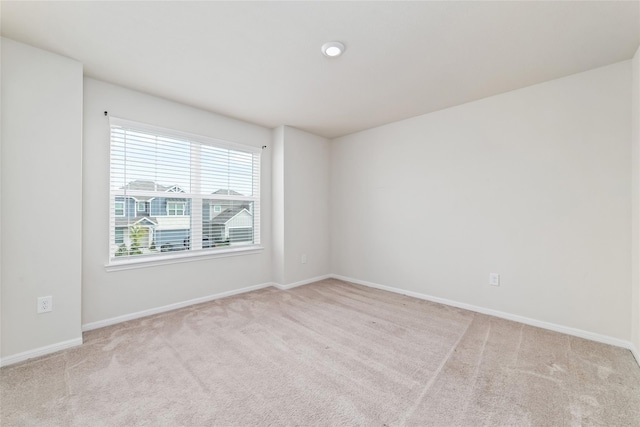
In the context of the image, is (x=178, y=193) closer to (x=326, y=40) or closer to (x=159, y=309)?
(x=159, y=309)

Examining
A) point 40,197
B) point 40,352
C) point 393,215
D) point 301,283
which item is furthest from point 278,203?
point 40,352

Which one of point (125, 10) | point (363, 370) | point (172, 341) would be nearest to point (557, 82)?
point (363, 370)

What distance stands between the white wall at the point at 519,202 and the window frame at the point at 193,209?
179cm

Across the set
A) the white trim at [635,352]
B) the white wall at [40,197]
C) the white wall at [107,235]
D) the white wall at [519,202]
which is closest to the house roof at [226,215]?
the white wall at [107,235]

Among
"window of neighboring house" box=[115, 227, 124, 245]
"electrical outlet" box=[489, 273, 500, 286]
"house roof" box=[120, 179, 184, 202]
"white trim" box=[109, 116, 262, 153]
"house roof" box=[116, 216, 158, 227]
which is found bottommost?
"electrical outlet" box=[489, 273, 500, 286]

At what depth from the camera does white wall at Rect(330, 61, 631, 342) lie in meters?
2.33

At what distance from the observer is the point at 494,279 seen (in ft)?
9.68

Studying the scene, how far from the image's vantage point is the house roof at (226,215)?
11.7 ft

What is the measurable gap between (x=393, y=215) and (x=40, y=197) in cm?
374

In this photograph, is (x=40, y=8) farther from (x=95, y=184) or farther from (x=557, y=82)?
(x=557, y=82)

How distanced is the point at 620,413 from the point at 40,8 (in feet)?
14.1

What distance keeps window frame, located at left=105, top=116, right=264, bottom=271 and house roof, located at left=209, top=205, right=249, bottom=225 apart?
5.4 inches

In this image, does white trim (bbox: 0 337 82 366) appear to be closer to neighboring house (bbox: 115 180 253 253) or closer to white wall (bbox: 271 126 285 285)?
neighboring house (bbox: 115 180 253 253)

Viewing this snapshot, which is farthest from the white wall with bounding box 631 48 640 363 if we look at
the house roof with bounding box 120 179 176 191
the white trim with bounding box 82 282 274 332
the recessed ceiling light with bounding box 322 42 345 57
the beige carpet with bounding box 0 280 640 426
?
the house roof with bounding box 120 179 176 191
